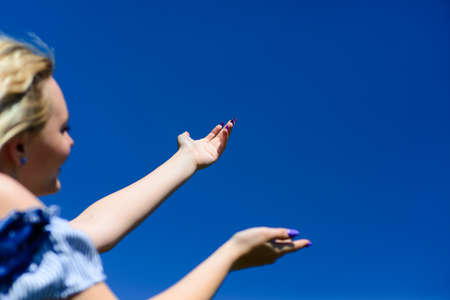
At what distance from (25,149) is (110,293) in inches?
24.0

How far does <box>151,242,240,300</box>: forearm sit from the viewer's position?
1.73 meters

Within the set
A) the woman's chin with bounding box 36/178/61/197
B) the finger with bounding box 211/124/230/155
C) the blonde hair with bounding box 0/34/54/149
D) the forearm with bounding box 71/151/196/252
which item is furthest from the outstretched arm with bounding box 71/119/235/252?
the blonde hair with bounding box 0/34/54/149

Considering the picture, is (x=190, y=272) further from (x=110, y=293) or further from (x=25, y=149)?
(x=25, y=149)

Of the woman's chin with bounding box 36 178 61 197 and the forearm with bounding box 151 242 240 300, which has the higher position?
the woman's chin with bounding box 36 178 61 197

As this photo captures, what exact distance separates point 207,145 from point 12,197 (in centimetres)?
184

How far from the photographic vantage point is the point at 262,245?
2.04m

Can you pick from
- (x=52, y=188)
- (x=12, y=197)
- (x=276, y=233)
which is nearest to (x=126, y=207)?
(x=52, y=188)

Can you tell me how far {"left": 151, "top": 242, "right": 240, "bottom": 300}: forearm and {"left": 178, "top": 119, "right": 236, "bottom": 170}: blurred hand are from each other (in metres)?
1.17

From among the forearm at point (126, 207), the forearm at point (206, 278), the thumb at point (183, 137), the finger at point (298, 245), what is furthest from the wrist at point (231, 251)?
the thumb at point (183, 137)

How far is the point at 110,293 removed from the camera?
5.32 ft

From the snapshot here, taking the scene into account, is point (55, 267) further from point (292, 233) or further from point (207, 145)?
point (207, 145)

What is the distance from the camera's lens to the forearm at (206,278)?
1.73m

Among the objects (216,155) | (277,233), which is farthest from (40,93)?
(216,155)

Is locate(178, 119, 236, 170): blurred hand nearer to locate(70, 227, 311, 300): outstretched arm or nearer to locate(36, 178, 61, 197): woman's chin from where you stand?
locate(70, 227, 311, 300): outstretched arm
